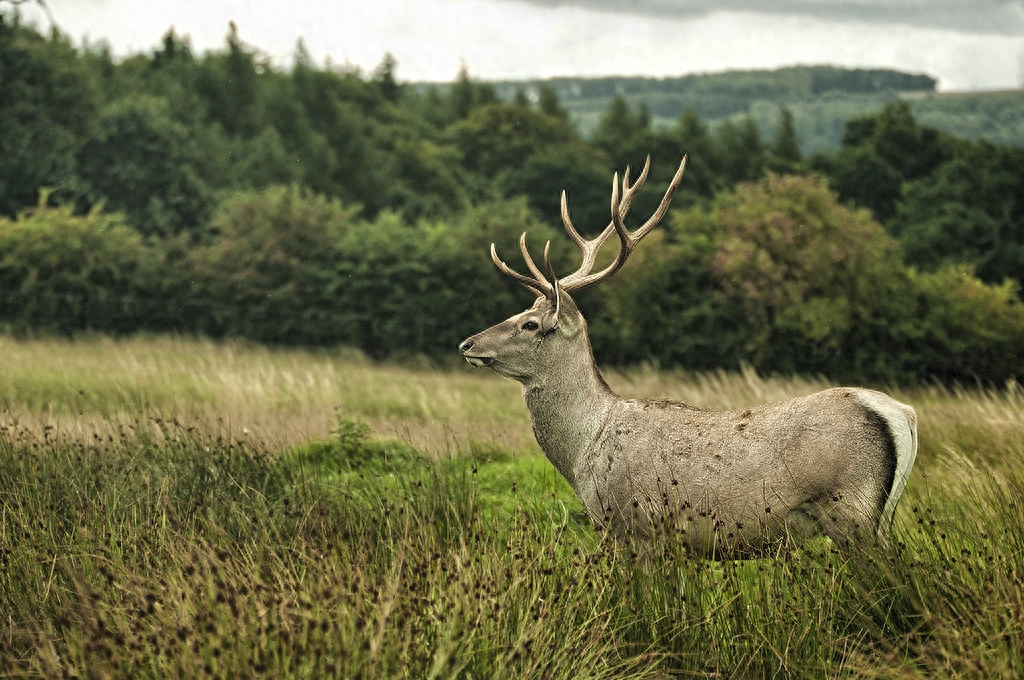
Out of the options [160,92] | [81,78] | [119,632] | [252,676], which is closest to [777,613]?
[252,676]

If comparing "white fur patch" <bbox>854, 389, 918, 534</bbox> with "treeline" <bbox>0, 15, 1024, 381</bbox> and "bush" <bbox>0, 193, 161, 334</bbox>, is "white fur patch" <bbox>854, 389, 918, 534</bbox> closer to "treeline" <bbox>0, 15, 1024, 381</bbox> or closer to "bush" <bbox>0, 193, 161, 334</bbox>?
"treeline" <bbox>0, 15, 1024, 381</bbox>

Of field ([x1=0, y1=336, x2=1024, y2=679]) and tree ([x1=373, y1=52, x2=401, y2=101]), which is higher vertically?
tree ([x1=373, y1=52, x2=401, y2=101])

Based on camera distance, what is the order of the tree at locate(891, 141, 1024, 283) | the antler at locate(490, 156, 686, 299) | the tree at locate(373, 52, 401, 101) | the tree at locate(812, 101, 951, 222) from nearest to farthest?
the antler at locate(490, 156, 686, 299), the tree at locate(891, 141, 1024, 283), the tree at locate(812, 101, 951, 222), the tree at locate(373, 52, 401, 101)

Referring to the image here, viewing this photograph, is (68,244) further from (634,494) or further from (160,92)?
(160,92)

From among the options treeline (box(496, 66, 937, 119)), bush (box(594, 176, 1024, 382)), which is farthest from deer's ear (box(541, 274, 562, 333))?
treeline (box(496, 66, 937, 119))

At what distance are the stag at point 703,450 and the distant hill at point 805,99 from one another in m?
81.6

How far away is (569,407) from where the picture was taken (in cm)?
583

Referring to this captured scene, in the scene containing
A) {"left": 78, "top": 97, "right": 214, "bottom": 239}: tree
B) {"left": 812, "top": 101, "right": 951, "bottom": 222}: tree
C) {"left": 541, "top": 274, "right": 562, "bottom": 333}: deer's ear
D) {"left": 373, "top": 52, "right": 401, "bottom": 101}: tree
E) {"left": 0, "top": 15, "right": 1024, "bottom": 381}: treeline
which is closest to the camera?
{"left": 541, "top": 274, "right": 562, "bottom": 333}: deer's ear

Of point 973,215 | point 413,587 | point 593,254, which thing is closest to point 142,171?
point 973,215

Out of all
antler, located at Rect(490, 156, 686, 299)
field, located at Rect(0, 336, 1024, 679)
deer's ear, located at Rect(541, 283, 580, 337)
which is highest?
antler, located at Rect(490, 156, 686, 299)

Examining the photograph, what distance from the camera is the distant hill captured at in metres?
95.7

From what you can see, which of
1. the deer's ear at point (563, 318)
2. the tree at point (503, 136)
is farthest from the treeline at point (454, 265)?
the tree at point (503, 136)

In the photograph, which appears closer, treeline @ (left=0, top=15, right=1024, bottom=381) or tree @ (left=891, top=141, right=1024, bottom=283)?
treeline @ (left=0, top=15, right=1024, bottom=381)

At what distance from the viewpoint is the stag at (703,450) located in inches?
199
